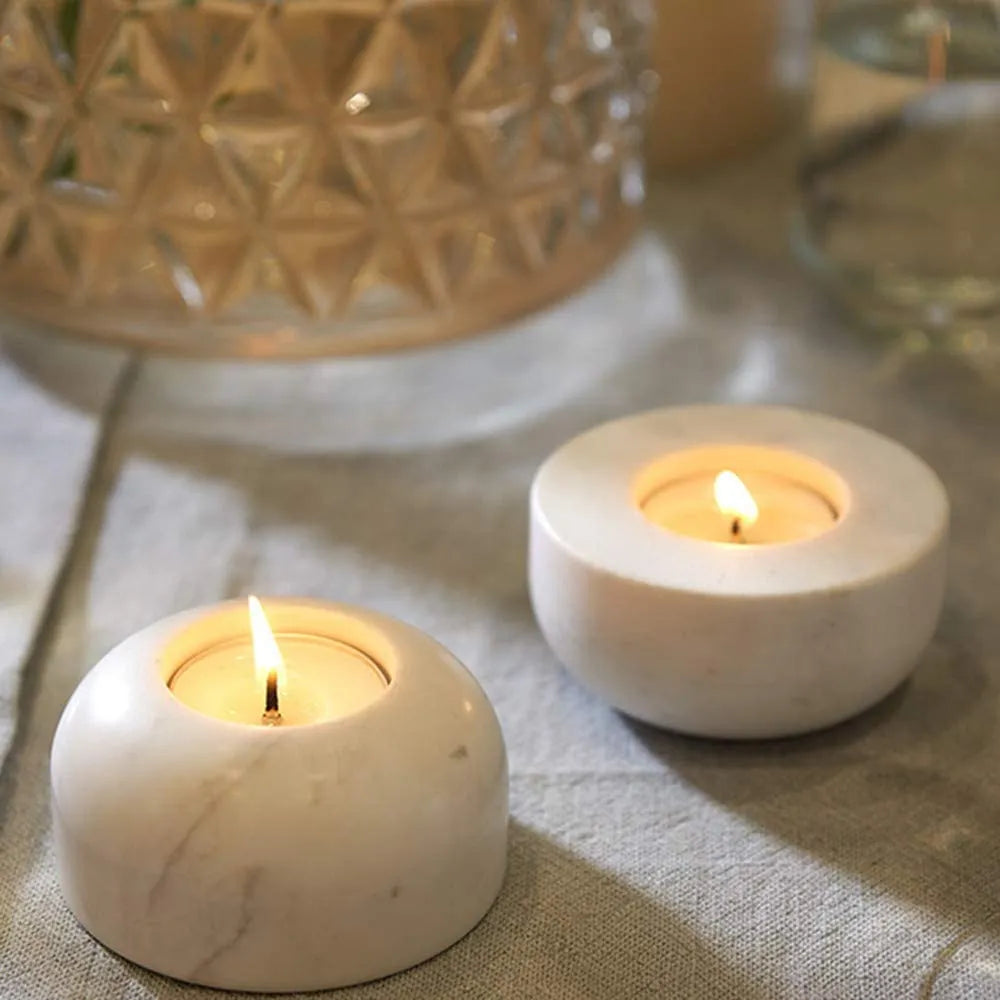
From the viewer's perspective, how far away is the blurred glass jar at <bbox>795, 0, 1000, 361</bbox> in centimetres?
76

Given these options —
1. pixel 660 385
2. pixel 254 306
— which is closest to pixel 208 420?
pixel 254 306

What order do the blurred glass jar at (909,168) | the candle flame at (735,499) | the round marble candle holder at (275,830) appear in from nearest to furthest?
the round marble candle holder at (275,830)
the candle flame at (735,499)
the blurred glass jar at (909,168)

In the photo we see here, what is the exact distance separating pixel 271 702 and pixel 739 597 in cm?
13

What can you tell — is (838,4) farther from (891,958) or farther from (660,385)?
(891,958)

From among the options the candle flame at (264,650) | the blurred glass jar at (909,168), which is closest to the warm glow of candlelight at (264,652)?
the candle flame at (264,650)

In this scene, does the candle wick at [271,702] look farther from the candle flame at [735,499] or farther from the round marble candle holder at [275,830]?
the candle flame at [735,499]

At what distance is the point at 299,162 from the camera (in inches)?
24.4

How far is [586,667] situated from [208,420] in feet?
0.87

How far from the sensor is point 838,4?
800 mm

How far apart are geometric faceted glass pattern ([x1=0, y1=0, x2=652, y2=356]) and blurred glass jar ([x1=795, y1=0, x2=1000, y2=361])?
0.46 feet

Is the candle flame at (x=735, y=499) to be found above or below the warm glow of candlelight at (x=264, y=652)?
below

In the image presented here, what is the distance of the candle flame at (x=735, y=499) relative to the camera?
1.72ft

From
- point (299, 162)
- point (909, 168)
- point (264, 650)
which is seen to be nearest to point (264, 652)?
point (264, 650)

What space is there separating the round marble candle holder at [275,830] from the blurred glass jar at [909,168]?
425 millimetres
